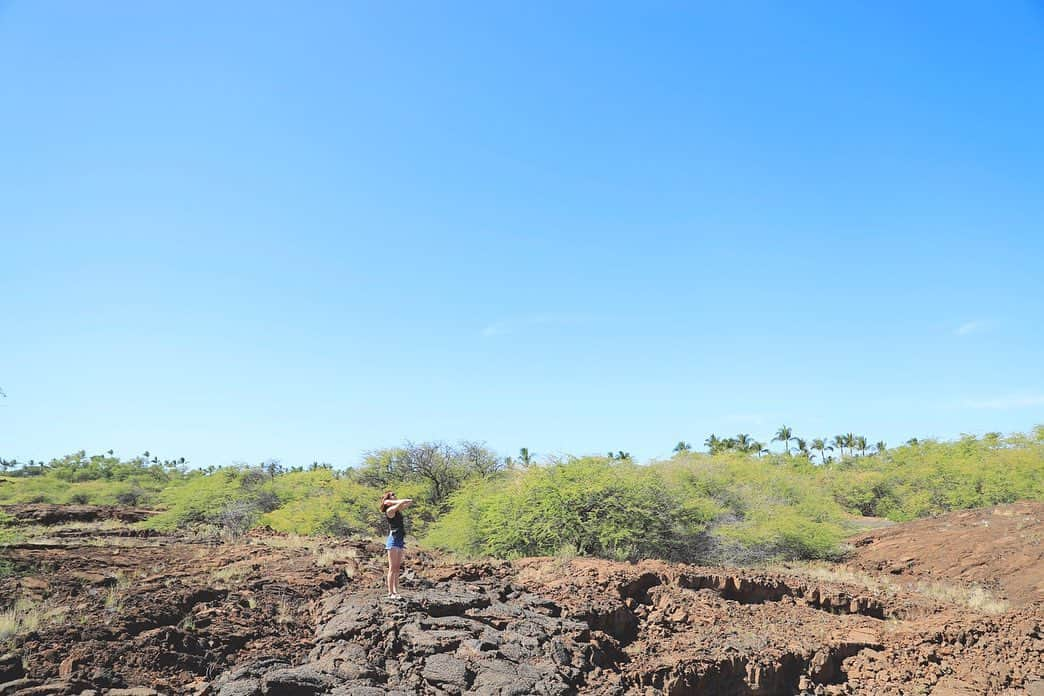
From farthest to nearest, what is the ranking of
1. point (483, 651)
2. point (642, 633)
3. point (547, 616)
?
point (642, 633) → point (547, 616) → point (483, 651)

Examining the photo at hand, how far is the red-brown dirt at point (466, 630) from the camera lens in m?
8.02

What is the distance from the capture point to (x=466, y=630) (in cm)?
957

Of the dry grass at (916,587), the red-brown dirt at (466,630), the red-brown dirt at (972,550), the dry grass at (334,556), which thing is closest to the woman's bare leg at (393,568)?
the red-brown dirt at (466,630)

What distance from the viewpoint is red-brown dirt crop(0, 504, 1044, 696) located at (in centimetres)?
802

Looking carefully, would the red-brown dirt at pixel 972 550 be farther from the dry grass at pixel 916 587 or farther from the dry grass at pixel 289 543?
the dry grass at pixel 289 543

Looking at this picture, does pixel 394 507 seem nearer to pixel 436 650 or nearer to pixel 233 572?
pixel 436 650

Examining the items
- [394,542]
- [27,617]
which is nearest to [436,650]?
[394,542]

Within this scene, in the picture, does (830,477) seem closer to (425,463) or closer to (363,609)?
(425,463)

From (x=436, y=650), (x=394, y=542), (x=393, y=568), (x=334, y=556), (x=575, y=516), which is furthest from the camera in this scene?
(x=575, y=516)

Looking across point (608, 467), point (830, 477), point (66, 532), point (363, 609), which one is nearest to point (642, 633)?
point (363, 609)

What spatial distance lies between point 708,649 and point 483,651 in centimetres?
430

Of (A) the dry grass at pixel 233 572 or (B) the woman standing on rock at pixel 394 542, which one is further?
(A) the dry grass at pixel 233 572

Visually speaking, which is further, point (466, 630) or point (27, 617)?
point (466, 630)

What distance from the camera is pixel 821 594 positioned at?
14898 mm
